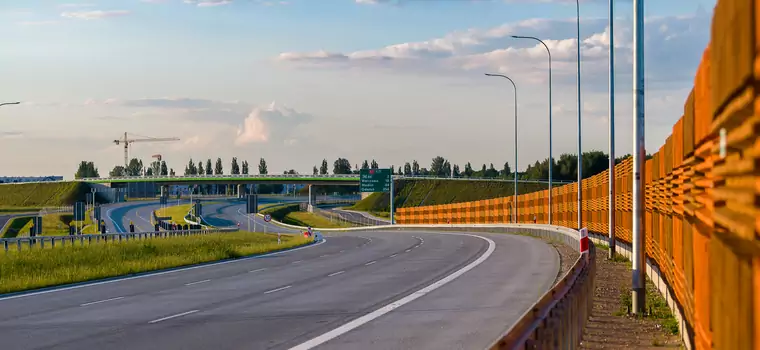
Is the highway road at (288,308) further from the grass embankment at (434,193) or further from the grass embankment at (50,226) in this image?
the grass embankment at (434,193)

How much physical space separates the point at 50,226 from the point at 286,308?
324 feet

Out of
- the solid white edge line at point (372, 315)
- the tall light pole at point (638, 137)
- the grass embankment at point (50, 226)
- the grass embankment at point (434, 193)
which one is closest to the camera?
the solid white edge line at point (372, 315)

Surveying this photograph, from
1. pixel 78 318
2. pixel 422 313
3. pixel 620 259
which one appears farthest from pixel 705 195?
pixel 620 259

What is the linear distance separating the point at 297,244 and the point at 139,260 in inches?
791

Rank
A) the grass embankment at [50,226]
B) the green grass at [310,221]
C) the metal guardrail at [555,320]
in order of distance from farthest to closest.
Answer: the green grass at [310,221] → the grass embankment at [50,226] → the metal guardrail at [555,320]

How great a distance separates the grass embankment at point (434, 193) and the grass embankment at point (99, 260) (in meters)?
133

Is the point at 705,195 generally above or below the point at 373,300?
above

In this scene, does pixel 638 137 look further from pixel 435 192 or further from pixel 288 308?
Result: pixel 435 192

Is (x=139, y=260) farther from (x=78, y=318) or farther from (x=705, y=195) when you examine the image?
(x=705, y=195)

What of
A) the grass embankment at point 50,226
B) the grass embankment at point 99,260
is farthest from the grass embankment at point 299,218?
the grass embankment at point 99,260

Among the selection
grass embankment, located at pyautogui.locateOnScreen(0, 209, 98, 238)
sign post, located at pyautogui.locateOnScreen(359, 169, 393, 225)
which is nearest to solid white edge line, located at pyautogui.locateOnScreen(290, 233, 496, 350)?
grass embankment, located at pyautogui.locateOnScreen(0, 209, 98, 238)

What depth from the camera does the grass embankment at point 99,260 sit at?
30500 mm

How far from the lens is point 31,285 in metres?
28.3

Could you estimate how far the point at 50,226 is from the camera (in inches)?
4478
